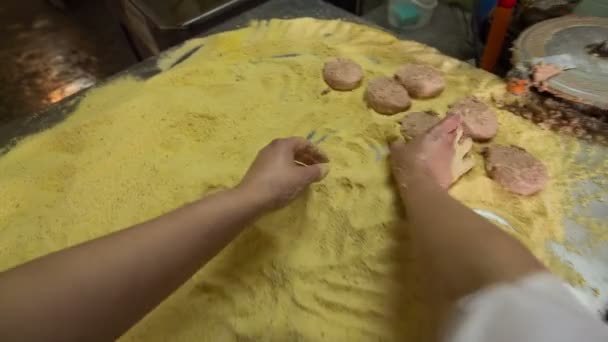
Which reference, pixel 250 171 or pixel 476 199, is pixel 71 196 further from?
pixel 476 199

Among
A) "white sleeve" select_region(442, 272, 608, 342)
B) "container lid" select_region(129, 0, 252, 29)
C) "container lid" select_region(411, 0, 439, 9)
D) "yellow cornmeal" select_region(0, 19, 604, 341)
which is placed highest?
"container lid" select_region(129, 0, 252, 29)

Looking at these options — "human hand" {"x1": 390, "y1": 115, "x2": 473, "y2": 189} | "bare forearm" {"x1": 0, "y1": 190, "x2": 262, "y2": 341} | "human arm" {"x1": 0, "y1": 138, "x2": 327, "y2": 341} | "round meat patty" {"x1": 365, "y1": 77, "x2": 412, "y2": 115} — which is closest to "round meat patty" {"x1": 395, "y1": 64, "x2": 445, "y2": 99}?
"round meat patty" {"x1": 365, "y1": 77, "x2": 412, "y2": 115}

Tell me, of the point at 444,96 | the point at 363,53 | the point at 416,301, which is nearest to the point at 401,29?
the point at 363,53

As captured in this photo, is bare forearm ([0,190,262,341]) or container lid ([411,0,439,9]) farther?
container lid ([411,0,439,9])

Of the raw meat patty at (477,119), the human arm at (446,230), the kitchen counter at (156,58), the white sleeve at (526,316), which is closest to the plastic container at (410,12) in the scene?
the kitchen counter at (156,58)

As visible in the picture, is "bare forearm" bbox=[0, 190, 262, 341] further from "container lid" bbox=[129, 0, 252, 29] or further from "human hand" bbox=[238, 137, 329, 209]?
"container lid" bbox=[129, 0, 252, 29]

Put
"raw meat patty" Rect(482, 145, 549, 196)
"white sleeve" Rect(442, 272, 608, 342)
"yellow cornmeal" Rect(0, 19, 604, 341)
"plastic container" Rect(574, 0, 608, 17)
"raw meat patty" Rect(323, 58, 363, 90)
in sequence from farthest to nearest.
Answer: "plastic container" Rect(574, 0, 608, 17) < "raw meat patty" Rect(323, 58, 363, 90) < "raw meat patty" Rect(482, 145, 549, 196) < "yellow cornmeal" Rect(0, 19, 604, 341) < "white sleeve" Rect(442, 272, 608, 342)

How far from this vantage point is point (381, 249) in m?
0.85

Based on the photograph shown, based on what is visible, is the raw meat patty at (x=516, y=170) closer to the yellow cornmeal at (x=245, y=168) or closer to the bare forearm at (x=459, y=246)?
the yellow cornmeal at (x=245, y=168)

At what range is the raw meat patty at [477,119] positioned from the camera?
101 cm

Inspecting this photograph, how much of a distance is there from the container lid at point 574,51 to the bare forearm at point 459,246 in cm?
47

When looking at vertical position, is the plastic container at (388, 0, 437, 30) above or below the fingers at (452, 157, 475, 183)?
above

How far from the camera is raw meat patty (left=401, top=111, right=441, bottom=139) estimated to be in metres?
1.02

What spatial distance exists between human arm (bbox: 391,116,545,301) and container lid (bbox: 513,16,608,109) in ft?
1.05
